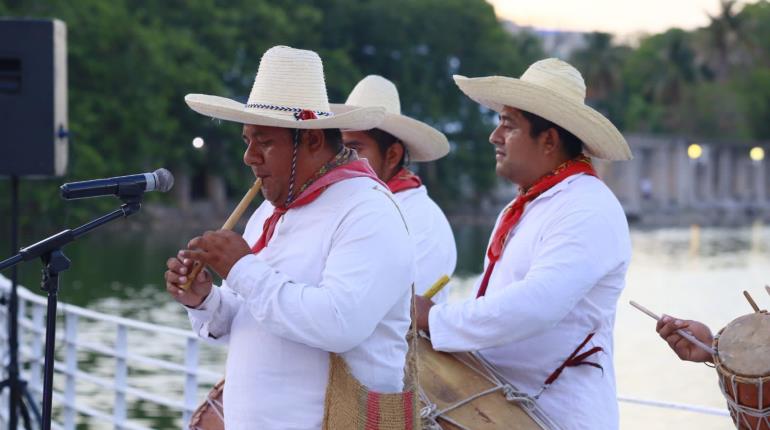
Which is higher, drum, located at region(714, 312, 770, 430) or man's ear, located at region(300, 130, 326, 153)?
man's ear, located at region(300, 130, 326, 153)

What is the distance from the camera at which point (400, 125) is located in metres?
5.70

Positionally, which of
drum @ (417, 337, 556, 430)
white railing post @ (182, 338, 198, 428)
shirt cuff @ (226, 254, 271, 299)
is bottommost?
white railing post @ (182, 338, 198, 428)

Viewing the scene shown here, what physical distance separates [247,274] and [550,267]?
0.88 m

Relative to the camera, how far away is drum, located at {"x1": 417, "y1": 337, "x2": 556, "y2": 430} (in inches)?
158

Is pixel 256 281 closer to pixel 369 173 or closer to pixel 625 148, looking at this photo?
pixel 369 173

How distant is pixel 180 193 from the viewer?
5672 cm

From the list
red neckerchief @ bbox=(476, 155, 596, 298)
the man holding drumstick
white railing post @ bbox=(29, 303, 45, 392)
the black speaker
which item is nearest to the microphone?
red neckerchief @ bbox=(476, 155, 596, 298)

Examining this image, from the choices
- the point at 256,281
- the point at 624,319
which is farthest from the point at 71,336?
the point at 624,319

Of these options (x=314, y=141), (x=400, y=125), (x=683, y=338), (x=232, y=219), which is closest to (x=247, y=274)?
(x=232, y=219)

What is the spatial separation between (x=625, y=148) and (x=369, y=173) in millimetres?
962

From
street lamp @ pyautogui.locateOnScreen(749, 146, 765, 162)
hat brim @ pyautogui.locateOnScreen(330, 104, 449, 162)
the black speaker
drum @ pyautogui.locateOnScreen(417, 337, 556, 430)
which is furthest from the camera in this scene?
street lamp @ pyautogui.locateOnScreen(749, 146, 765, 162)

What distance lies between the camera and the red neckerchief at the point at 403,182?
553cm

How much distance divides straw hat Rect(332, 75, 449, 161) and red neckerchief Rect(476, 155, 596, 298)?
1316 millimetres

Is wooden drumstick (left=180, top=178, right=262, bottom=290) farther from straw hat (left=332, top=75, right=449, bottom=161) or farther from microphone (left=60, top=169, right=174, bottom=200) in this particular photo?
straw hat (left=332, top=75, right=449, bottom=161)
